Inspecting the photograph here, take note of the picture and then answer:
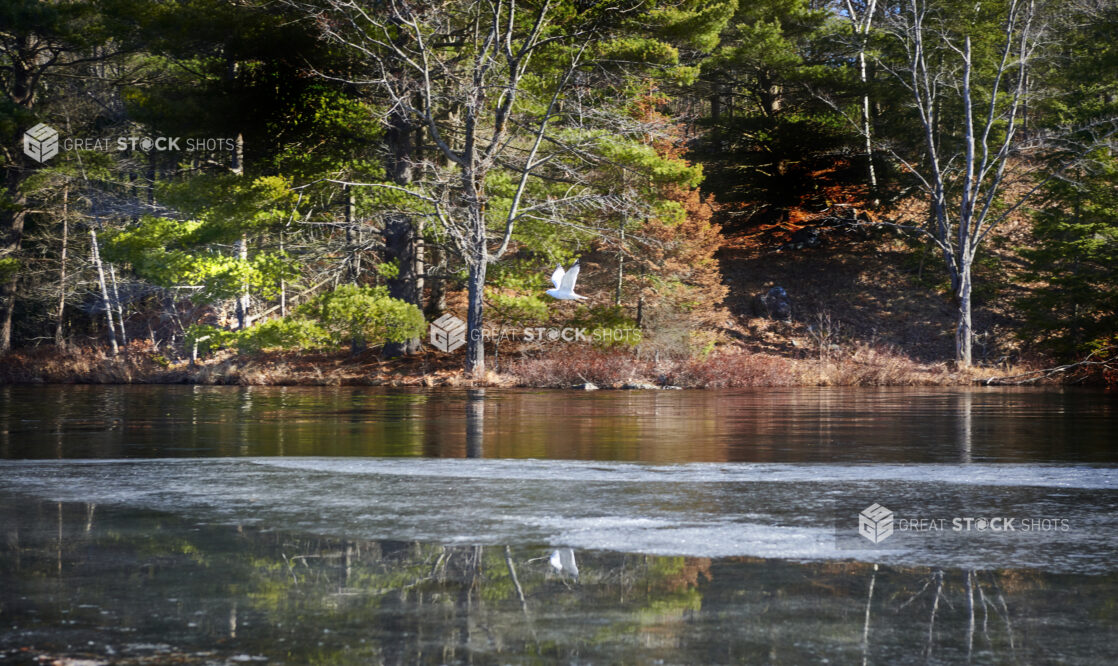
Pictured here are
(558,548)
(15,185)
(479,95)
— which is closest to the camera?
(558,548)

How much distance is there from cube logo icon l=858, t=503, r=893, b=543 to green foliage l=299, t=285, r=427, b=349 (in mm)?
22726

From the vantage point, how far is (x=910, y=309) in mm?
38812

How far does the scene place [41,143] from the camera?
38.5m

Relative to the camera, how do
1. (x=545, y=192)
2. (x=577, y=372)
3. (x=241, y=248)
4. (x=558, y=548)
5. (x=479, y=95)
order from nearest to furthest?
(x=558, y=548)
(x=577, y=372)
(x=479, y=95)
(x=545, y=192)
(x=241, y=248)

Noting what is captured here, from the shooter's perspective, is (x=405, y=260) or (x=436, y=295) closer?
(x=405, y=260)

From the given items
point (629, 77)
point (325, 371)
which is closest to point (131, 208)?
point (325, 371)

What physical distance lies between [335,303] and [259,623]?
2488 cm

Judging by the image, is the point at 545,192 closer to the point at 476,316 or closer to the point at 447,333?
the point at 476,316

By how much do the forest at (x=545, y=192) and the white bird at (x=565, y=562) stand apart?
2198 cm

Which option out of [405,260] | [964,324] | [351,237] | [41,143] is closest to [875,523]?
[405,260]

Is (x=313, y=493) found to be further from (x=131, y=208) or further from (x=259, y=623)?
(x=131, y=208)

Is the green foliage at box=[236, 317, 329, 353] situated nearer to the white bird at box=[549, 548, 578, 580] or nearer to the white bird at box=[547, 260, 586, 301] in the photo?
the white bird at box=[547, 260, 586, 301]

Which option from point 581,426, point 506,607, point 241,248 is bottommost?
point 506,607

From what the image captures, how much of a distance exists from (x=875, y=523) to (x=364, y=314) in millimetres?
23426
